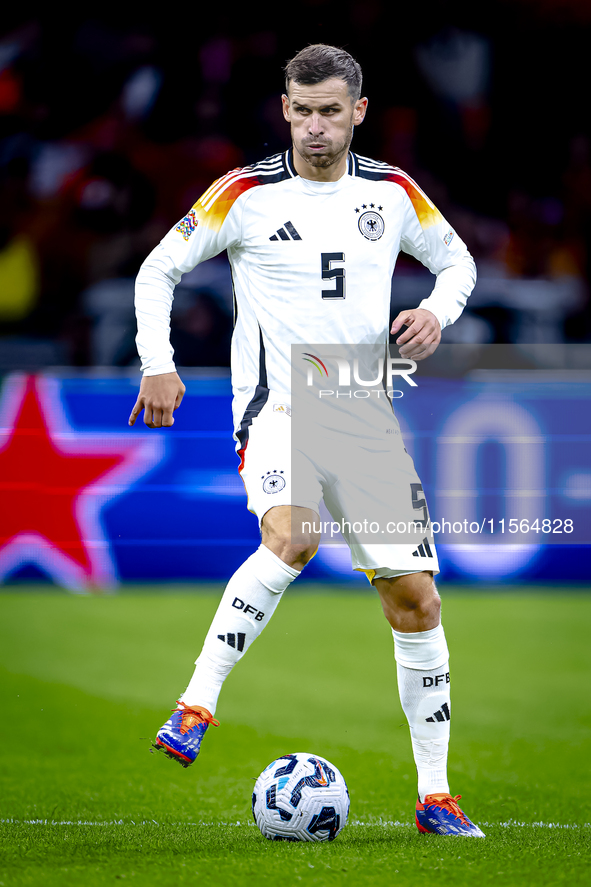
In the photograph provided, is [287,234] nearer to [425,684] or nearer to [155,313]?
[155,313]

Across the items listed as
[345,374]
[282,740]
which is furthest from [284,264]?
[282,740]

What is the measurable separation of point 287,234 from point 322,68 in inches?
18.3

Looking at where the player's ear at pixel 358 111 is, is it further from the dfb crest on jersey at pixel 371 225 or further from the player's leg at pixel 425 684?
the player's leg at pixel 425 684

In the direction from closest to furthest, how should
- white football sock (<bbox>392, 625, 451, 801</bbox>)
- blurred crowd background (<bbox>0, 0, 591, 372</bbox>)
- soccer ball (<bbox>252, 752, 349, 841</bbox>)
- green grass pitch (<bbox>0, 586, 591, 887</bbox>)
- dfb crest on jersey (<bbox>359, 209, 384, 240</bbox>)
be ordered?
green grass pitch (<bbox>0, 586, 591, 887</bbox>), soccer ball (<bbox>252, 752, 349, 841</bbox>), white football sock (<bbox>392, 625, 451, 801</bbox>), dfb crest on jersey (<bbox>359, 209, 384, 240</bbox>), blurred crowd background (<bbox>0, 0, 591, 372</bbox>)

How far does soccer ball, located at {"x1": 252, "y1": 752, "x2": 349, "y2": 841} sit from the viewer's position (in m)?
2.80

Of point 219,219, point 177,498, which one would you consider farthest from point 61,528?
point 219,219

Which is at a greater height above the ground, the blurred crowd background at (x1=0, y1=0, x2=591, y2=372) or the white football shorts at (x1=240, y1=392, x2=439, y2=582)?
the blurred crowd background at (x1=0, y1=0, x2=591, y2=372)

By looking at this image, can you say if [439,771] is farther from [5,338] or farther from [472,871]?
[5,338]

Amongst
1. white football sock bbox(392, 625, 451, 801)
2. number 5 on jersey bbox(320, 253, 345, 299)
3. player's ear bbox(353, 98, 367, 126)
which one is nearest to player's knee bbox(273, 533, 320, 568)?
white football sock bbox(392, 625, 451, 801)

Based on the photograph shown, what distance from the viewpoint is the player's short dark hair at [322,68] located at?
3.00m

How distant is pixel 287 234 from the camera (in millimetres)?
3076

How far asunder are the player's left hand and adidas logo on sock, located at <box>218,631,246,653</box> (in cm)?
86

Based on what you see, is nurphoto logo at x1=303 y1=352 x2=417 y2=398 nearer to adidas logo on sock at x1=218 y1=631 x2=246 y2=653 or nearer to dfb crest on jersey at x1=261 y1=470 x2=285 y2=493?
dfb crest on jersey at x1=261 y1=470 x2=285 y2=493

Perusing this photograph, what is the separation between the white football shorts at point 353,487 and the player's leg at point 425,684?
0.07 metres
